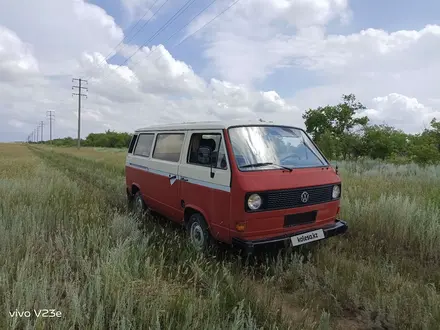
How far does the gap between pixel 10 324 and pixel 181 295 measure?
4.53ft

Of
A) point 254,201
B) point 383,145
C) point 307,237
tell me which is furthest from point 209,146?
point 383,145

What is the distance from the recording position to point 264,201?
4.21 m

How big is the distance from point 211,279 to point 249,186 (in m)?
1.22

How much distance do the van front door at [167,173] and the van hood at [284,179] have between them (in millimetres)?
1717

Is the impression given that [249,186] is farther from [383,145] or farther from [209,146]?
[383,145]

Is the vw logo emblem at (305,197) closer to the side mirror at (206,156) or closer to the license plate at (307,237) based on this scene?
the license plate at (307,237)

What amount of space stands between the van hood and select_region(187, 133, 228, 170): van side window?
447 millimetres

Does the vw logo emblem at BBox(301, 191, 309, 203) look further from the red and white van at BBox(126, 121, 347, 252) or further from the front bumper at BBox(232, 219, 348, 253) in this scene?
the front bumper at BBox(232, 219, 348, 253)

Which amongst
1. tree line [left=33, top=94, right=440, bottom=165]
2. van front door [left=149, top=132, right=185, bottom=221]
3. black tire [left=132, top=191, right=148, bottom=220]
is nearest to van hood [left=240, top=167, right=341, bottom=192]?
van front door [left=149, top=132, right=185, bottom=221]

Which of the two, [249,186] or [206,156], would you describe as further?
[206,156]

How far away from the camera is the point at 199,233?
16.4 ft

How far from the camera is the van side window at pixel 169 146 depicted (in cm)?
584

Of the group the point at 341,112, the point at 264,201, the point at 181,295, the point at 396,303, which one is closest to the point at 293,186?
the point at 264,201

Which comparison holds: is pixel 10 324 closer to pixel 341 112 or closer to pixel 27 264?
pixel 27 264
